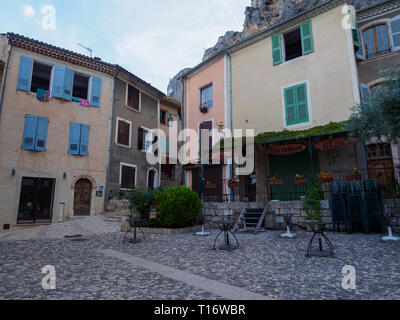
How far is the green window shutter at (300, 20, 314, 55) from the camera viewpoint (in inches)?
471

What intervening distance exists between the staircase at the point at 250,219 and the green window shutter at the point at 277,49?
310 inches

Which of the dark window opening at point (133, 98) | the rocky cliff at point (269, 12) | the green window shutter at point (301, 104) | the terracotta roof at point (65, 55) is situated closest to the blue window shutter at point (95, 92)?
the terracotta roof at point (65, 55)

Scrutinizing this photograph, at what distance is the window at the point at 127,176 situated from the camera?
1711cm

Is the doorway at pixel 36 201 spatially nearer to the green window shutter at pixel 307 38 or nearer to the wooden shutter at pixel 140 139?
the wooden shutter at pixel 140 139

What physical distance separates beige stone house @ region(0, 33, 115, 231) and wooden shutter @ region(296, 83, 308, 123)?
1183 centimetres

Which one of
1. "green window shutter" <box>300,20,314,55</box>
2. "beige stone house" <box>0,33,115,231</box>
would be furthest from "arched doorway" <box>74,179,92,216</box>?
"green window shutter" <box>300,20,314,55</box>

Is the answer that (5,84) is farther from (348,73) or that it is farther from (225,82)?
(348,73)

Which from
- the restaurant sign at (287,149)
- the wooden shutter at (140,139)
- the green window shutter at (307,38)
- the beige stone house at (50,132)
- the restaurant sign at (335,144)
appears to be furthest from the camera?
the wooden shutter at (140,139)

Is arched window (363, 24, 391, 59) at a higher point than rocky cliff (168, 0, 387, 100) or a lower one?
lower

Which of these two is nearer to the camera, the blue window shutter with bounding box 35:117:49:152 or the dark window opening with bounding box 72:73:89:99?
the blue window shutter with bounding box 35:117:49:152

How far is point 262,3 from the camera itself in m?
28.8

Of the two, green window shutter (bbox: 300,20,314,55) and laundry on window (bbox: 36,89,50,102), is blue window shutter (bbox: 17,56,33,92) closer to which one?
laundry on window (bbox: 36,89,50,102)
